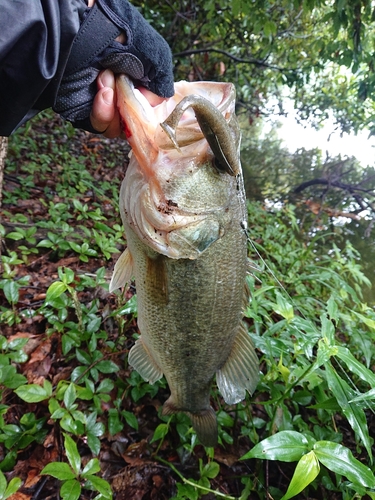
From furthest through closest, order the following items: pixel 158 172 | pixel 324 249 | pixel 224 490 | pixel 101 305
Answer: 1. pixel 324 249
2. pixel 101 305
3. pixel 224 490
4. pixel 158 172

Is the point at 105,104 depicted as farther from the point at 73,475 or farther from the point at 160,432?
the point at 160,432

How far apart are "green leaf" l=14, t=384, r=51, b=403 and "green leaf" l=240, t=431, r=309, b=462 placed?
98 centimetres

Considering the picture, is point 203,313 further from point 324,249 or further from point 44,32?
point 324,249

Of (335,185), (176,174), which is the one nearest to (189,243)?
(176,174)

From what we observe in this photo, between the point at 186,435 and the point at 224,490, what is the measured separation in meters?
0.36

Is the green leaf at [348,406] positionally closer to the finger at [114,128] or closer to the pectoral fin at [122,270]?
the pectoral fin at [122,270]

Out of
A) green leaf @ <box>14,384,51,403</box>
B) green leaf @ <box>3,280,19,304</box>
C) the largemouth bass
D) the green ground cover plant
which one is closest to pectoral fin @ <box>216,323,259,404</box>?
the largemouth bass

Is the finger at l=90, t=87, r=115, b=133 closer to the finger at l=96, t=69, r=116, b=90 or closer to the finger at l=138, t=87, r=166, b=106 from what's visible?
the finger at l=96, t=69, r=116, b=90

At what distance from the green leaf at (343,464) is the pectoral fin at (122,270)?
3.34 ft

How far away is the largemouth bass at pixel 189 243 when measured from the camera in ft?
3.92

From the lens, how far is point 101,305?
254 cm

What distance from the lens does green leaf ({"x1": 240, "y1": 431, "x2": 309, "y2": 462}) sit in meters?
1.22

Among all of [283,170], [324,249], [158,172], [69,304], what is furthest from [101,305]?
[283,170]

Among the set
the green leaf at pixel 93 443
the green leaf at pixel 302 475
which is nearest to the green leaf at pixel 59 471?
the green leaf at pixel 93 443
